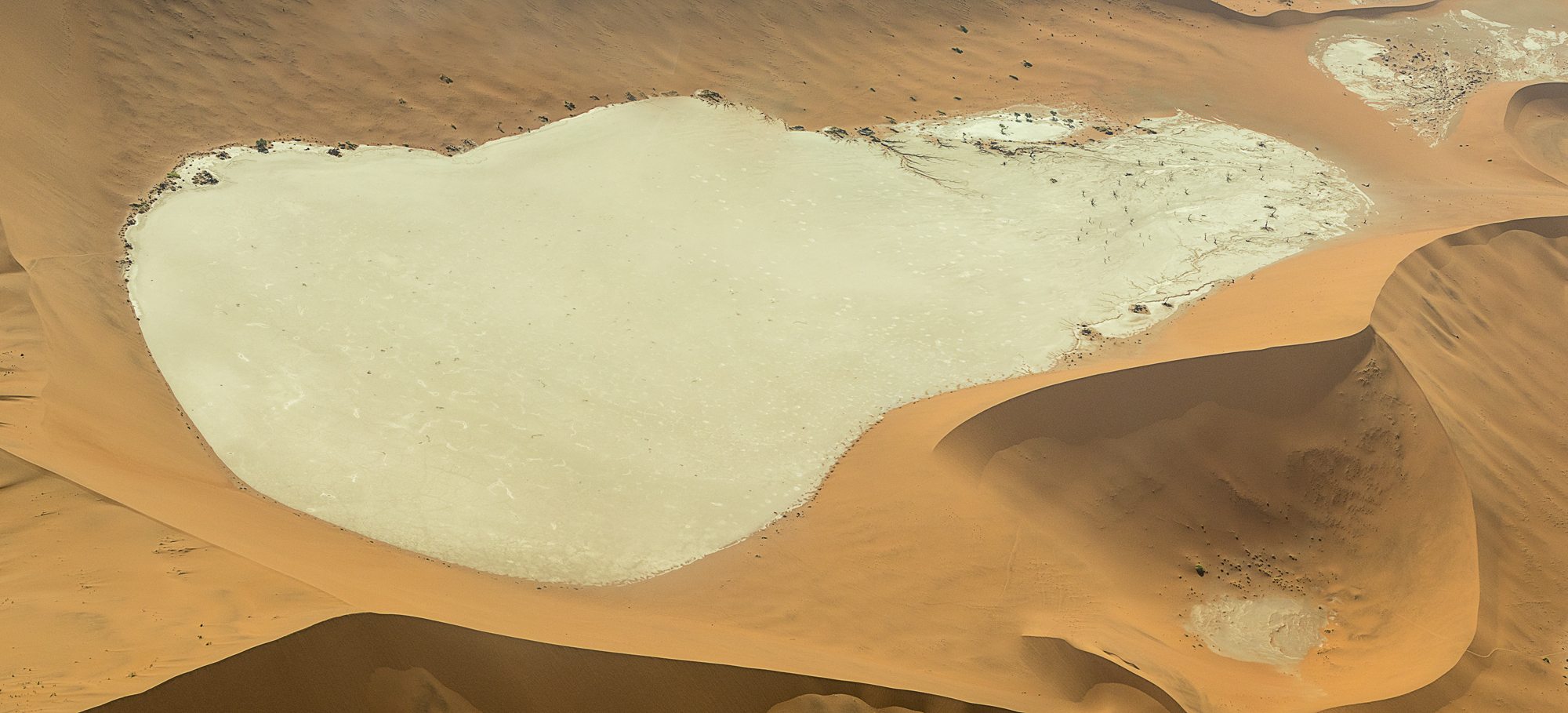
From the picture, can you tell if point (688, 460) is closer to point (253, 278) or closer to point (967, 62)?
point (253, 278)

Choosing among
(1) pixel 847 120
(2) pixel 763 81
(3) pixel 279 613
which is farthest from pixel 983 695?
(2) pixel 763 81

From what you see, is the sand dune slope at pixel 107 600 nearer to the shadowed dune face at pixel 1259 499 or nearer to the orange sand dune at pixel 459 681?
the orange sand dune at pixel 459 681

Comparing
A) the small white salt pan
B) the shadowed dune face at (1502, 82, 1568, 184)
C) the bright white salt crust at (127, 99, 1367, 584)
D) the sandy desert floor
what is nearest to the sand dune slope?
the sandy desert floor

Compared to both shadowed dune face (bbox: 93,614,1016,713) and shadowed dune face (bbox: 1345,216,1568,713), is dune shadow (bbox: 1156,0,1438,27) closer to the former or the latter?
shadowed dune face (bbox: 1345,216,1568,713)

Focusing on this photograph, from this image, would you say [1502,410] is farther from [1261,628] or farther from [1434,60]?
[1434,60]

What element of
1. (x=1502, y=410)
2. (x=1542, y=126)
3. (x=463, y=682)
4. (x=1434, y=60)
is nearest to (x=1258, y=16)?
(x=1434, y=60)

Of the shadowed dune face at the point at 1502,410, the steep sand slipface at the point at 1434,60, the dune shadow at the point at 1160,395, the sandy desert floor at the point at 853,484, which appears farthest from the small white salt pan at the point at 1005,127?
the dune shadow at the point at 1160,395
